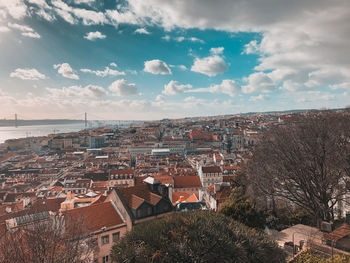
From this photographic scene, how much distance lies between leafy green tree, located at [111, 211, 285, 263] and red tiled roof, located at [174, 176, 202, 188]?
104 ft

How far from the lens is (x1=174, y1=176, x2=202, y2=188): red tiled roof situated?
3916 cm

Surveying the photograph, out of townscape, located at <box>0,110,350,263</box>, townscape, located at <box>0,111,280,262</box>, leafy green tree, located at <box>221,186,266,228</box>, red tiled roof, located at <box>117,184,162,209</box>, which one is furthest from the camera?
red tiled roof, located at <box>117,184,162,209</box>

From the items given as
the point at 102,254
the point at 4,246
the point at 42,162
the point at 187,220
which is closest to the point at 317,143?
the point at 187,220

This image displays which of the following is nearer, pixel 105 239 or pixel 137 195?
pixel 105 239

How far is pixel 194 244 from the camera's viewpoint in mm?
6590

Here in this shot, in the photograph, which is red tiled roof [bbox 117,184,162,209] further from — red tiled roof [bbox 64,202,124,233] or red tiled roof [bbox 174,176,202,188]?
red tiled roof [bbox 174,176,202,188]

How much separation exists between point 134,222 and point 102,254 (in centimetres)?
248

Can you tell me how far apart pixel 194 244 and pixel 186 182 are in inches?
1327

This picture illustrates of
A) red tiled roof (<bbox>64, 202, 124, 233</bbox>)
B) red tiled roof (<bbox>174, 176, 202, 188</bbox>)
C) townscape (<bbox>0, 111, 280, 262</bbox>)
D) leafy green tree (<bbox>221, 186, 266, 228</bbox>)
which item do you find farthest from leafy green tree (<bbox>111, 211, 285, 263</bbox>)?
red tiled roof (<bbox>174, 176, 202, 188</bbox>)

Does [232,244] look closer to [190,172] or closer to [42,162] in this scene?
[190,172]

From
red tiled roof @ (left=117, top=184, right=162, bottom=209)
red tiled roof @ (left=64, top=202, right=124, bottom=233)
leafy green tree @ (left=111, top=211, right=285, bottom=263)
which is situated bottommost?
red tiled roof @ (left=64, top=202, right=124, bottom=233)

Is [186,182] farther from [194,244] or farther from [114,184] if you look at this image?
[194,244]

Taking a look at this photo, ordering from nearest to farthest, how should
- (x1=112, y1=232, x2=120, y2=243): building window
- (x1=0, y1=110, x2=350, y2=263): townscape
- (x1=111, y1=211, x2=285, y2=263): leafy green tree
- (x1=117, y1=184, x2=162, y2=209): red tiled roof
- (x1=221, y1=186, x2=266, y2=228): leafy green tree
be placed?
(x1=111, y1=211, x2=285, y2=263): leafy green tree
(x1=221, y1=186, x2=266, y2=228): leafy green tree
(x1=0, y1=110, x2=350, y2=263): townscape
(x1=112, y1=232, x2=120, y2=243): building window
(x1=117, y1=184, x2=162, y2=209): red tiled roof

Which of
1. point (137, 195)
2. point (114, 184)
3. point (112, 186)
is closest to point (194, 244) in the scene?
point (137, 195)
